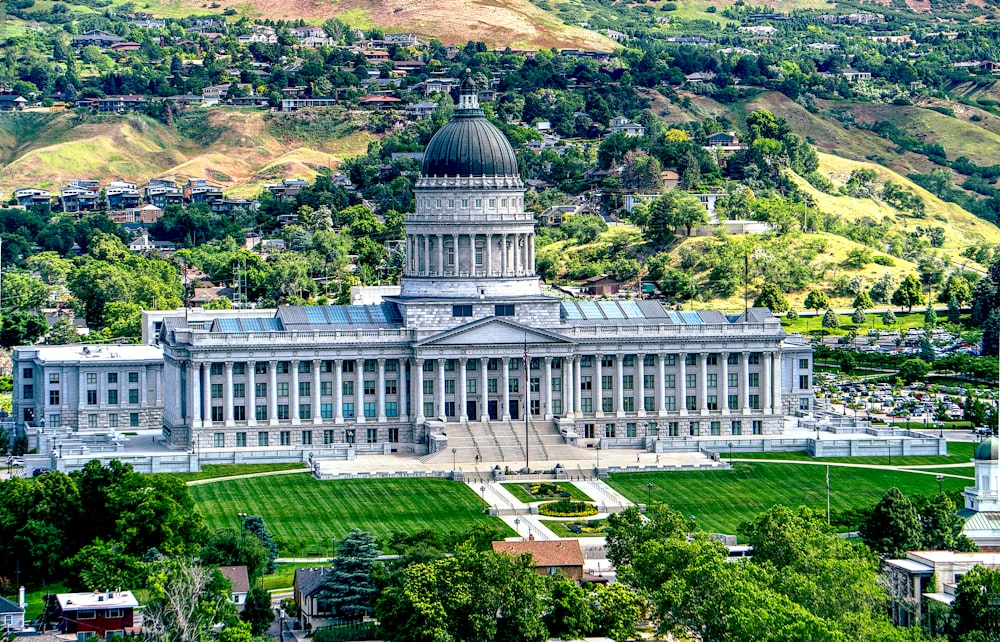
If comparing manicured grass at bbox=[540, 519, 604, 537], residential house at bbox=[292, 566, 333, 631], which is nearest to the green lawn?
manicured grass at bbox=[540, 519, 604, 537]

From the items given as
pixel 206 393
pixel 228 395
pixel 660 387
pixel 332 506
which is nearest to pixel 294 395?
pixel 228 395

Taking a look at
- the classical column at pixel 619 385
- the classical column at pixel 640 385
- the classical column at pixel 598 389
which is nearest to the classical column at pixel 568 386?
the classical column at pixel 598 389

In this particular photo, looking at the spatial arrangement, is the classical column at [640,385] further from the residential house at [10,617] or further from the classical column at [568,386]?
the residential house at [10,617]

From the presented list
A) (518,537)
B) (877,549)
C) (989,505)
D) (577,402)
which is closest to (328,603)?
(518,537)

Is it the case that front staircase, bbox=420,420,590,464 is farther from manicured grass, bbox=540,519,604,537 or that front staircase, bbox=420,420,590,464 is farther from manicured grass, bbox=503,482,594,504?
A: manicured grass, bbox=540,519,604,537

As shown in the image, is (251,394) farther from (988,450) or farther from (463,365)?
(988,450)
